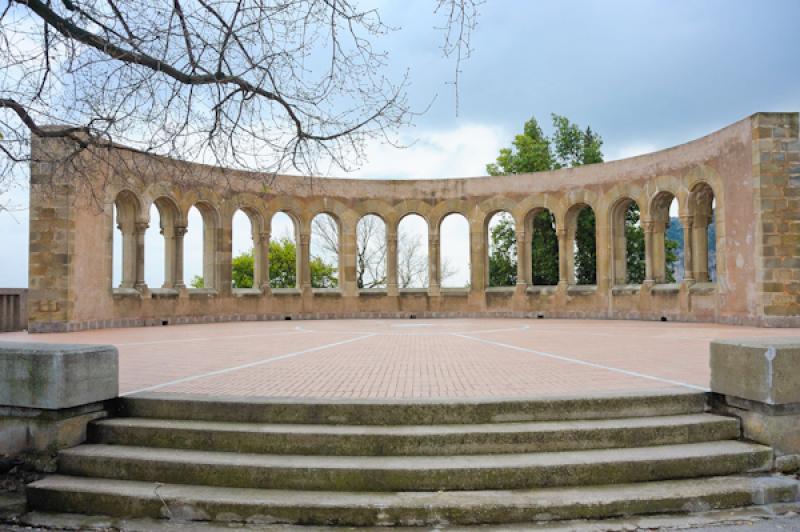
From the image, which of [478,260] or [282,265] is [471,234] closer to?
[478,260]

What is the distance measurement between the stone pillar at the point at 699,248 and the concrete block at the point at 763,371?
14.7m

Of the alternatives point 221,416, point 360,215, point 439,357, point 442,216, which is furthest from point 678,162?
point 221,416

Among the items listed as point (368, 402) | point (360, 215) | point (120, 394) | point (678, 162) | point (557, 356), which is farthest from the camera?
point (360, 215)

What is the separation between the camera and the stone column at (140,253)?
18.8 m

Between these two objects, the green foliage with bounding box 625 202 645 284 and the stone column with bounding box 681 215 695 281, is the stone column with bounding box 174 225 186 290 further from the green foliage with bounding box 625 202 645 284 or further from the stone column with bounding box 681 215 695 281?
the green foliage with bounding box 625 202 645 284

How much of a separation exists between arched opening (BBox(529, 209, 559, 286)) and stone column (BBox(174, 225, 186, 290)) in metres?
17.7

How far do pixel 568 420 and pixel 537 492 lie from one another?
3.48 feet

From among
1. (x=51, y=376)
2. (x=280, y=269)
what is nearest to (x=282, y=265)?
(x=280, y=269)

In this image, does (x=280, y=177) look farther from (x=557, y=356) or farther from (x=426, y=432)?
(x=426, y=432)

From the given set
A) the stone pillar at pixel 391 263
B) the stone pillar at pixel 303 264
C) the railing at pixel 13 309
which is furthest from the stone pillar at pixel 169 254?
the stone pillar at pixel 391 263

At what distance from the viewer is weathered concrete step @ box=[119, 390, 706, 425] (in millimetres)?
5465

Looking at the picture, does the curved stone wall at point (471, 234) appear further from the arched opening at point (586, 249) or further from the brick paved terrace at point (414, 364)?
the arched opening at point (586, 249)

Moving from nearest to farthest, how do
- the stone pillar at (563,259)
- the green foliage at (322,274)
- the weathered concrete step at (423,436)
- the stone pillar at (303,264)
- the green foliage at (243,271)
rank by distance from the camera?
the weathered concrete step at (423,436)
the stone pillar at (563,259)
the stone pillar at (303,264)
the green foliage at (243,271)
the green foliage at (322,274)

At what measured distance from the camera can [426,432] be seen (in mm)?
5176
